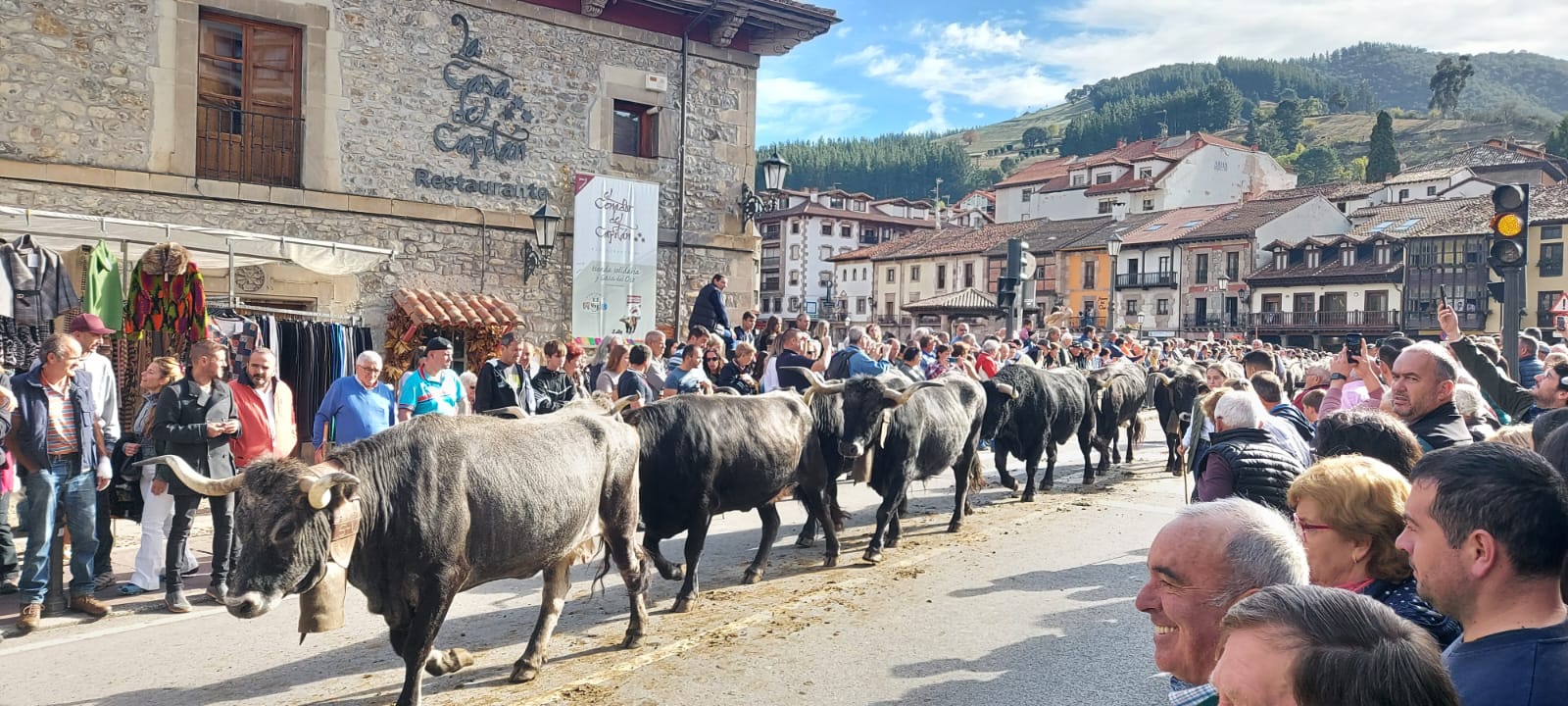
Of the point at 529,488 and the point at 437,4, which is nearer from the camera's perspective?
the point at 529,488

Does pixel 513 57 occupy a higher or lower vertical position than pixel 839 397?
higher

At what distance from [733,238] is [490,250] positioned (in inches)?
164

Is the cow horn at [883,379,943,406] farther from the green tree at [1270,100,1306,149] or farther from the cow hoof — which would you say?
the green tree at [1270,100,1306,149]

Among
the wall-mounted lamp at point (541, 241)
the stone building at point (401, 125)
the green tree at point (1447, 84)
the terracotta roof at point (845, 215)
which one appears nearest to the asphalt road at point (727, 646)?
the stone building at point (401, 125)

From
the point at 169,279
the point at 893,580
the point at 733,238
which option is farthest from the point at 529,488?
the point at 733,238

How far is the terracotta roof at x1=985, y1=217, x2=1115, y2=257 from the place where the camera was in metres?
64.2

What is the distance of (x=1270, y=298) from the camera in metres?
55.9

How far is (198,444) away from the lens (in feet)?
22.2

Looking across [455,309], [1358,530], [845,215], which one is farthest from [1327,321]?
[1358,530]

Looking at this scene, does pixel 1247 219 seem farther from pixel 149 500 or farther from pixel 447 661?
pixel 447 661

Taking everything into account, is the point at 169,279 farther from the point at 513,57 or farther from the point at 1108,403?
the point at 1108,403

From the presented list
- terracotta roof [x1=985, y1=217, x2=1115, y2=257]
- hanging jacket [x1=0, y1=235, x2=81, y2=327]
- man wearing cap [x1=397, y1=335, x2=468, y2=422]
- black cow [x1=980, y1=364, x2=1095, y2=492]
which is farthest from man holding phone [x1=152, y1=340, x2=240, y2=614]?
terracotta roof [x1=985, y1=217, x2=1115, y2=257]

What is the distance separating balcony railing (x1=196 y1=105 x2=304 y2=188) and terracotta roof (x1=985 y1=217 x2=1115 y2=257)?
53.2 meters

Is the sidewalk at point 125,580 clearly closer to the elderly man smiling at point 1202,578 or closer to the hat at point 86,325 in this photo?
the hat at point 86,325
